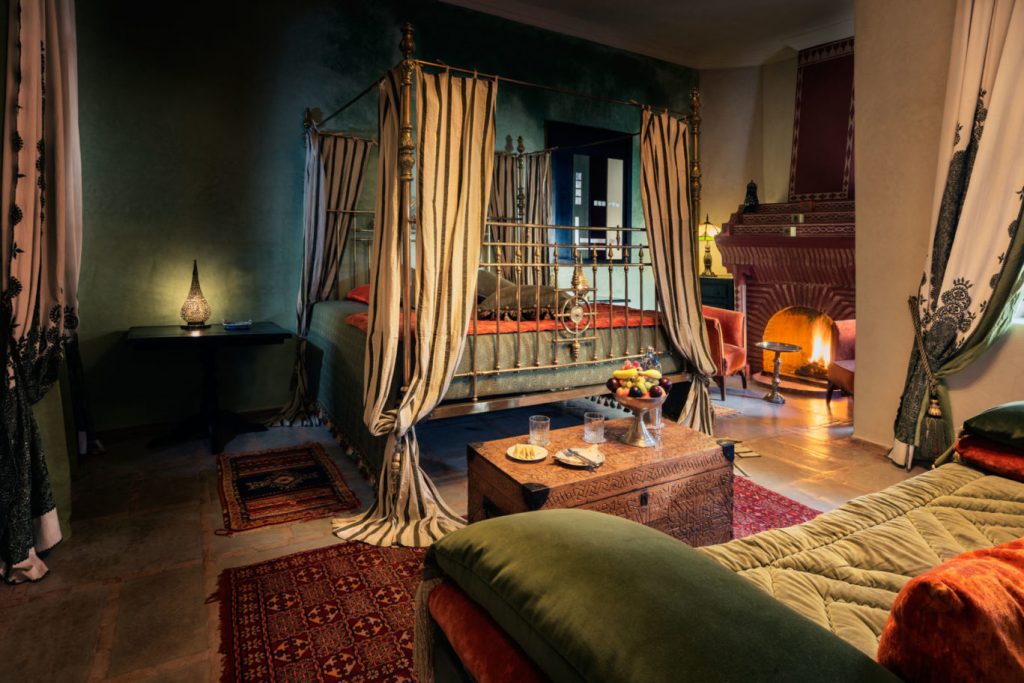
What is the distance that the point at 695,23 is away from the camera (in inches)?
245

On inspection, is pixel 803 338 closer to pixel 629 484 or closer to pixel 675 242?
pixel 675 242

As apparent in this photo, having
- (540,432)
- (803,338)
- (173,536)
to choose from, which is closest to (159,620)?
(173,536)

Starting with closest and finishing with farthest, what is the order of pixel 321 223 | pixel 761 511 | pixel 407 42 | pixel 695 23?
pixel 407 42, pixel 761 511, pixel 321 223, pixel 695 23

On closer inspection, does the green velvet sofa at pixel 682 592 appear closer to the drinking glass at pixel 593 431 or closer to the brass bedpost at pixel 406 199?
the drinking glass at pixel 593 431

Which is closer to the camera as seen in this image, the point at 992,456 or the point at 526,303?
the point at 992,456

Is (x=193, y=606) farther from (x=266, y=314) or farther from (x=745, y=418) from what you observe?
(x=745, y=418)

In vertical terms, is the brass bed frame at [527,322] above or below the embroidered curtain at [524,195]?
below

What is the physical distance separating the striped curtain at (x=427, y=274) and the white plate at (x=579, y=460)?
749 millimetres

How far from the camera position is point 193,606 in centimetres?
215

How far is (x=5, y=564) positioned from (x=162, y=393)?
2.28 m

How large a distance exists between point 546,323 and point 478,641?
2552 millimetres

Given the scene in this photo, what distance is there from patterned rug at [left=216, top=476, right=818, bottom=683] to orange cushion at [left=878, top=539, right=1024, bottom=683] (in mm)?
1425

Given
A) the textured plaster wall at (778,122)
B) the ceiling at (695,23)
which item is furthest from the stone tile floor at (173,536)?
the ceiling at (695,23)

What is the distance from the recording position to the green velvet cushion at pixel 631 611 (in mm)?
775
